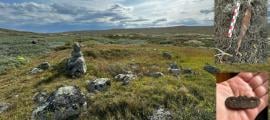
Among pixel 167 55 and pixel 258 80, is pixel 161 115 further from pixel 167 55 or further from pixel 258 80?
pixel 167 55

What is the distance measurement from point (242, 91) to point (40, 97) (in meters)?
13.4

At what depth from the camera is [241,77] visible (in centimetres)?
741

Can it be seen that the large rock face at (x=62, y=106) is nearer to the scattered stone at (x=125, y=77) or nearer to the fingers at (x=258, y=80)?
the scattered stone at (x=125, y=77)

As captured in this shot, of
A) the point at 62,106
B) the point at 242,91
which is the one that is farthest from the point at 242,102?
the point at 62,106

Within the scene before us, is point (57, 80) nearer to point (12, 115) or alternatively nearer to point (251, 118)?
point (12, 115)

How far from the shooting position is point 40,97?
1916 cm

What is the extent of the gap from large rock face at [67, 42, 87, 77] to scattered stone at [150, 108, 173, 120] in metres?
7.28

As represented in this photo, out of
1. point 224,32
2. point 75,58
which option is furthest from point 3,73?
point 224,32

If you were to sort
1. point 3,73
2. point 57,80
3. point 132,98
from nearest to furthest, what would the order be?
1. point 132,98
2. point 57,80
3. point 3,73

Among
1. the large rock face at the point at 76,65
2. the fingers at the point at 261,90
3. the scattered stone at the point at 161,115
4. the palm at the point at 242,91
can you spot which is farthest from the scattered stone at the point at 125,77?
the fingers at the point at 261,90

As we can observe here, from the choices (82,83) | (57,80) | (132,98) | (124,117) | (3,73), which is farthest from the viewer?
(3,73)

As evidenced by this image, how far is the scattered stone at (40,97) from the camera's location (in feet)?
61.8

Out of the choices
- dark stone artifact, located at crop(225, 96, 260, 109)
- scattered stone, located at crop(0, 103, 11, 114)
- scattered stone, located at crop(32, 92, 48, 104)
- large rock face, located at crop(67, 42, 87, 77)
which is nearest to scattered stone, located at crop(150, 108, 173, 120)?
scattered stone, located at crop(32, 92, 48, 104)

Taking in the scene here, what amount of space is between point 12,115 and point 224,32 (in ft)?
39.9
